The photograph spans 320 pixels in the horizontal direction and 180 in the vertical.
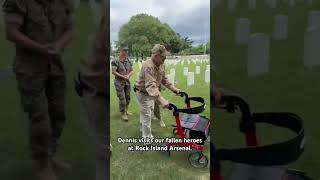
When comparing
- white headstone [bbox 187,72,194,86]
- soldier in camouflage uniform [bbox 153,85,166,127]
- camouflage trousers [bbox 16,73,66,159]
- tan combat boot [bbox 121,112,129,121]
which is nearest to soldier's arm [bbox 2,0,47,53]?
camouflage trousers [bbox 16,73,66,159]

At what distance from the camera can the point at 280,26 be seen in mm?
3771

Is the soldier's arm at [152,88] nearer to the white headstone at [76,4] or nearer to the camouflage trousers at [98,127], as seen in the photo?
the camouflage trousers at [98,127]

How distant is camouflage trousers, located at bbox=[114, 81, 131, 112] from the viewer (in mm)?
3744

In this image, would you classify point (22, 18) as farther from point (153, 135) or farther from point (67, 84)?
point (153, 135)

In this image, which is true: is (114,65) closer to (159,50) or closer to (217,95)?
(159,50)

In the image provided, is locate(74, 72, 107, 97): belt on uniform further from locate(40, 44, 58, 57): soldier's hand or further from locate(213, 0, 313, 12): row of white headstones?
locate(213, 0, 313, 12): row of white headstones

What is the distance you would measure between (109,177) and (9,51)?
106 cm

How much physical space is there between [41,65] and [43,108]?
29 cm

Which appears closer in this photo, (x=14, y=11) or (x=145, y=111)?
(x=14, y=11)

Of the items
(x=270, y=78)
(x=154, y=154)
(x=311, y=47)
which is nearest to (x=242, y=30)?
(x=270, y=78)

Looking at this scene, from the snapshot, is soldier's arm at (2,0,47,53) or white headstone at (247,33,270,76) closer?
soldier's arm at (2,0,47,53)

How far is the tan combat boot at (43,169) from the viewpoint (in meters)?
3.83

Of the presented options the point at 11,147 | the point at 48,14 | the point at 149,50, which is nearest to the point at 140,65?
the point at 149,50

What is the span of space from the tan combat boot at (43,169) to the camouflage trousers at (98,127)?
32 cm
